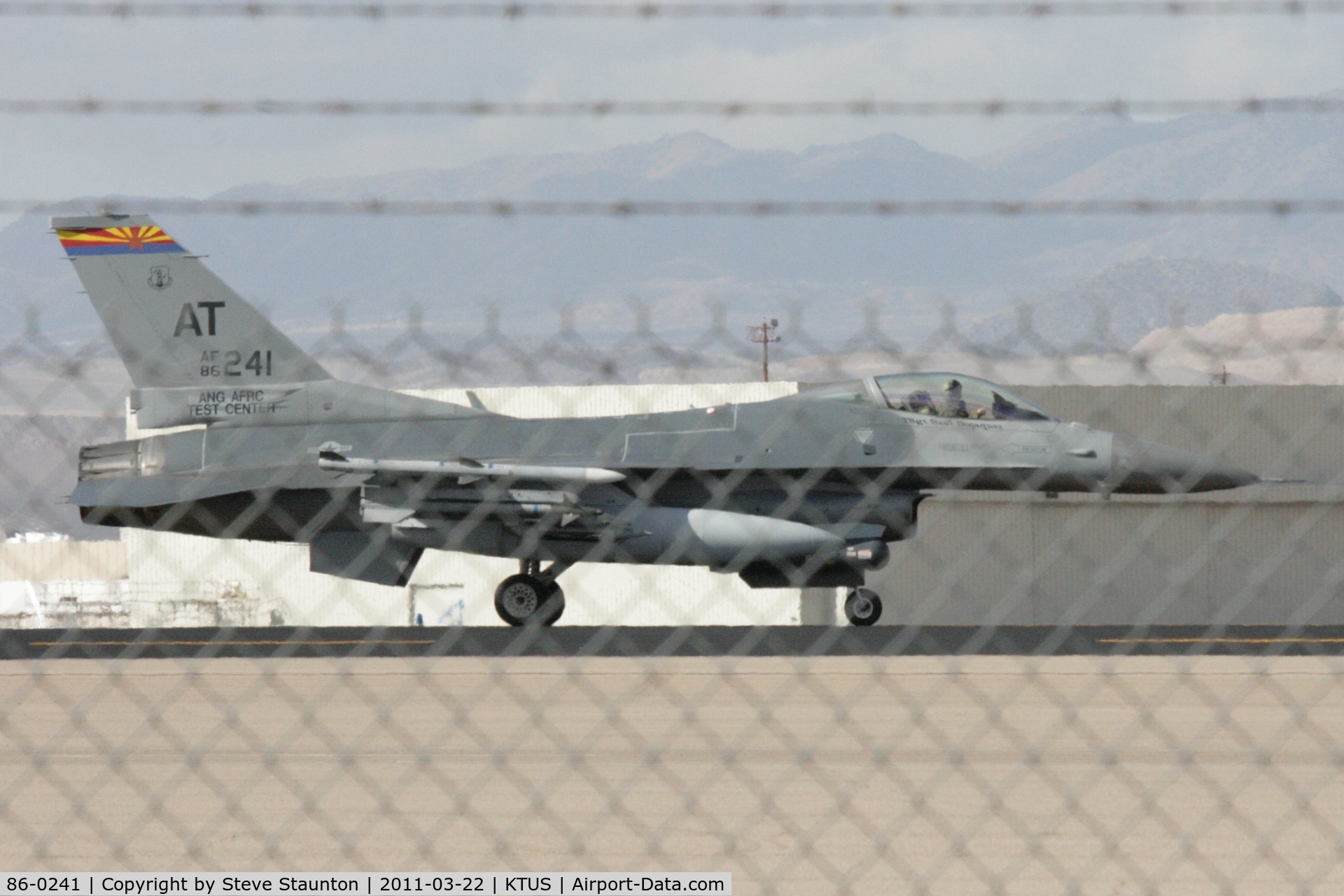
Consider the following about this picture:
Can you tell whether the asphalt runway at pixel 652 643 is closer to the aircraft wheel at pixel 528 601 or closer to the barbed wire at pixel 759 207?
the aircraft wheel at pixel 528 601

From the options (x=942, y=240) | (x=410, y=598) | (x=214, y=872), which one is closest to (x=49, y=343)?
(x=214, y=872)

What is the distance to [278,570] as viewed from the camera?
29266 mm

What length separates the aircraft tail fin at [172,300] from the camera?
17.3m

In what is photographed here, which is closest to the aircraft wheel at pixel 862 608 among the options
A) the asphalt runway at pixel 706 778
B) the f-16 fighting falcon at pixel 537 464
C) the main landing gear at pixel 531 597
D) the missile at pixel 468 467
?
the f-16 fighting falcon at pixel 537 464

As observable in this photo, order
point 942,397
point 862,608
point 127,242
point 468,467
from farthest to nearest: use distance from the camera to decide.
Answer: point 127,242 < point 862,608 < point 942,397 < point 468,467

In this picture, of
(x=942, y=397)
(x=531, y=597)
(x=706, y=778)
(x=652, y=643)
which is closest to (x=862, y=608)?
(x=942, y=397)

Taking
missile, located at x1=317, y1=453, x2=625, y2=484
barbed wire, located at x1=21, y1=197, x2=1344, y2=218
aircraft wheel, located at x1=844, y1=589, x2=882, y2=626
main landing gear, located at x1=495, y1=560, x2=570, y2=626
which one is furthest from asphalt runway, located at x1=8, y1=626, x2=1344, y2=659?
barbed wire, located at x1=21, y1=197, x2=1344, y2=218

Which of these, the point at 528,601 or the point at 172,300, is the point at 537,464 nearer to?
the point at 528,601

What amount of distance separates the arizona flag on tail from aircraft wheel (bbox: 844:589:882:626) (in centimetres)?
914

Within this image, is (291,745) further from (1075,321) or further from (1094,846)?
(1075,321)

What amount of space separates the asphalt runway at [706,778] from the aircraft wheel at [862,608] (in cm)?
613

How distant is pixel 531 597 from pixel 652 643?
3037 mm
